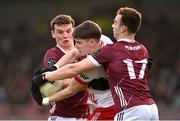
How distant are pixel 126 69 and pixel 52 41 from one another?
1199 cm

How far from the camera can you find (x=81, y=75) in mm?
7008

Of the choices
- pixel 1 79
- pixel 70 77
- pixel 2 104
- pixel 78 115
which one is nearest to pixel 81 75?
pixel 70 77

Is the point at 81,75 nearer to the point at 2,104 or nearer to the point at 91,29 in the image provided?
the point at 91,29

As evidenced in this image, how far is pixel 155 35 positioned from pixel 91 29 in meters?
10.9

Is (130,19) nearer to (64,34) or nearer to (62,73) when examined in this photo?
(62,73)

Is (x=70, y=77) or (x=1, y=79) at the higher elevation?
(x=70, y=77)

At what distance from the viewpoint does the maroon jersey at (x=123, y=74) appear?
6598 mm

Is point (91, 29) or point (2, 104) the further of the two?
→ point (2, 104)

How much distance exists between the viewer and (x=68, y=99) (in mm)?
8141

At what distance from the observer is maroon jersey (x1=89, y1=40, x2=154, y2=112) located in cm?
660

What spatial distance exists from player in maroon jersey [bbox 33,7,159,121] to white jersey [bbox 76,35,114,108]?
26 cm

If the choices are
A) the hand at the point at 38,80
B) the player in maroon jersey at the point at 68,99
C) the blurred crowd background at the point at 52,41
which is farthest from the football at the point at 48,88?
the blurred crowd background at the point at 52,41

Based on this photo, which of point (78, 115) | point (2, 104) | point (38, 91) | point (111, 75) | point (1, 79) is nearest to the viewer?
point (111, 75)

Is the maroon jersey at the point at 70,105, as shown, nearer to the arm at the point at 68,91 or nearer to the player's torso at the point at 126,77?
the arm at the point at 68,91
